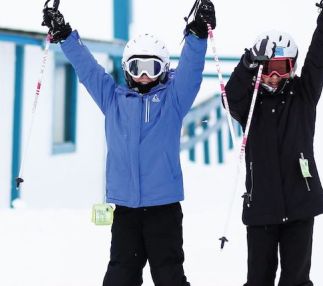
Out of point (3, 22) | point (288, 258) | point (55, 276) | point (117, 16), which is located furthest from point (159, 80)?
point (117, 16)

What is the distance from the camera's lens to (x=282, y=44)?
8.73 ft

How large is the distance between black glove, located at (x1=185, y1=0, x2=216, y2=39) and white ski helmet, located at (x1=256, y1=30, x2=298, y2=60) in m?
0.25

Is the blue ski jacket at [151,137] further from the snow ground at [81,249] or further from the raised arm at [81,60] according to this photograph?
the snow ground at [81,249]

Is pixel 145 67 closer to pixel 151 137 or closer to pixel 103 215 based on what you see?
pixel 151 137

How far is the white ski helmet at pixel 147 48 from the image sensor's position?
273 centimetres

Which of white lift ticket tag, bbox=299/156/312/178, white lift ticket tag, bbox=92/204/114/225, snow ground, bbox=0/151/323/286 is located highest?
white lift ticket tag, bbox=299/156/312/178

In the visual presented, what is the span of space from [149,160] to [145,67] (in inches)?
15.6

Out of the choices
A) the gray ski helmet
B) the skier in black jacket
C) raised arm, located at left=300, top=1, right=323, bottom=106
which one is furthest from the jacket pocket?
the gray ski helmet

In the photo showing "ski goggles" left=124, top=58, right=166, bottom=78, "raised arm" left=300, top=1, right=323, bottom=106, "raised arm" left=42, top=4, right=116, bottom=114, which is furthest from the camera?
"raised arm" left=42, top=4, right=116, bottom=114

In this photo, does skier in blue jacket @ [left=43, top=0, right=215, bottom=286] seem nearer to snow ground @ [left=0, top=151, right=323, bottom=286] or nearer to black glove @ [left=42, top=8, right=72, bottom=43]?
black glove @ [left=42, top=8, right=72, bottom=43]

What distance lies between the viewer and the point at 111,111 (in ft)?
9.05

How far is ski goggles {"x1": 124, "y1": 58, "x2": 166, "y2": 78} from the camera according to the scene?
269cm

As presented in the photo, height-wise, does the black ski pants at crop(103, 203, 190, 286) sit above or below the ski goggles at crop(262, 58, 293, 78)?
below

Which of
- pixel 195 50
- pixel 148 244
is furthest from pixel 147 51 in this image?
pixel 148 244
